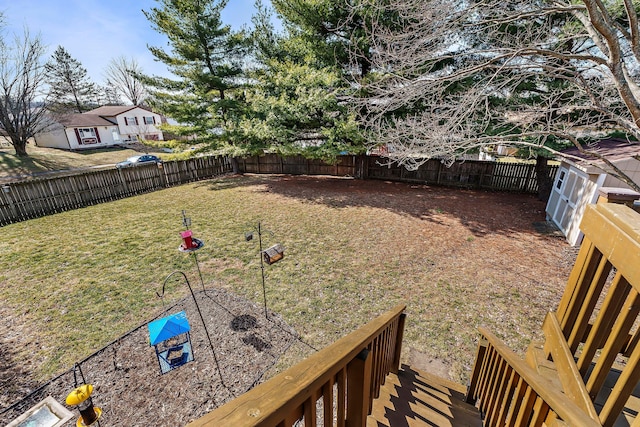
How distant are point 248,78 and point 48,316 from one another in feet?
41.6

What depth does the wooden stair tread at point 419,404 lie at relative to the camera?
87.7 inches

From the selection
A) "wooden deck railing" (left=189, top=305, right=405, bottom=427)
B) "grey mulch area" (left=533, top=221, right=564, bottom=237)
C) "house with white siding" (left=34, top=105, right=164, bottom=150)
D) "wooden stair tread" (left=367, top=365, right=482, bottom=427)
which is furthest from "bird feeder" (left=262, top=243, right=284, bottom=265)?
"house with white siding" (left=34, top=105, right=164, bottom=150)

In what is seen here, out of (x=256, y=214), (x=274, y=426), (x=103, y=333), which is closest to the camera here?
(x=274, y=426)

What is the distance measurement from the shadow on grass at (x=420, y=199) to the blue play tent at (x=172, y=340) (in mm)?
7175

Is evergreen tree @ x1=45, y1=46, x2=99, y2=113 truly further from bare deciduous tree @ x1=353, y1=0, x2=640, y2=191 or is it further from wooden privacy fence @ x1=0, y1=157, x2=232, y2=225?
bare deciduous tree @ x1=353, y1=0, x2=640, y2=191

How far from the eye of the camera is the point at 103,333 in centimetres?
416

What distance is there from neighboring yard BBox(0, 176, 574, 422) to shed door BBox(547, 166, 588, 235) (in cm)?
68

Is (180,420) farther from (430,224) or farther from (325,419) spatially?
(430,224)

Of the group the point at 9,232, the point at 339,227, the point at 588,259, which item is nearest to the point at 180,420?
the point at 588,259

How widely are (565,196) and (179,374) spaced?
1052cm

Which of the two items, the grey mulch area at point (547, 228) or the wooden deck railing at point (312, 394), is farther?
the grey mulch area at point (547, 228)

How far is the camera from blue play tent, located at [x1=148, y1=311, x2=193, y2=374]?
10.5ft

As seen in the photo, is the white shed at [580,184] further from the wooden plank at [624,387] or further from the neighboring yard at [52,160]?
the neighboring yard at [52,160]

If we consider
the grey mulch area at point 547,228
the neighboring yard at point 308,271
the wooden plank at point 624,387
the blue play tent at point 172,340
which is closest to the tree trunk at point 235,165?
the neighboring yard at point 308,271
